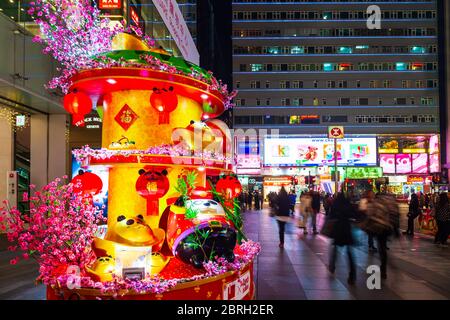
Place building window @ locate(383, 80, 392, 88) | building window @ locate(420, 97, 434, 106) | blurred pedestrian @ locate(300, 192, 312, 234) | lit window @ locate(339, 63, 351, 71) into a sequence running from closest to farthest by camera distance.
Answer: blurred pedestrian @ locate(300, 192, 312, 234) < building window @ locate(420, 97, 434, 106) < building window @ locate(383, 80, 392, 88) < lit window @ locate(339, 63, 351, 71)

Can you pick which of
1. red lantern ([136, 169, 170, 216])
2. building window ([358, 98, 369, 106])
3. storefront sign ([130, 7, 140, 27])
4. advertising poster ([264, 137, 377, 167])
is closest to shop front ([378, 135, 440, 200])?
advertising poster ([264, 137, 377, 167])

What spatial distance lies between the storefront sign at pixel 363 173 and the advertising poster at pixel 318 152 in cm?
437

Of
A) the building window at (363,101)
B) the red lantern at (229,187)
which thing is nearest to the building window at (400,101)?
the building window at (363,101)

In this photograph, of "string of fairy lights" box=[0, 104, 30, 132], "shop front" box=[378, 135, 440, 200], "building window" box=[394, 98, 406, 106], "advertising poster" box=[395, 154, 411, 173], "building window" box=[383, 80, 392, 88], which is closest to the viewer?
"string of fairy lights" box=[0, 104, 30, 132]

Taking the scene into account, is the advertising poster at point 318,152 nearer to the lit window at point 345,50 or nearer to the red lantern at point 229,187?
the lit window at point 345,50

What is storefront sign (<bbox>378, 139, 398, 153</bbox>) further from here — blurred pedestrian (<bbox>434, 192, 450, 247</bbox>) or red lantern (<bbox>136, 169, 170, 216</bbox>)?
red lantern (<bbox>136, 169, 170, 216</bbox>)

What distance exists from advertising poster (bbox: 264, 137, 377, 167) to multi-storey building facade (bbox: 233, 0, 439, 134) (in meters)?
21.4

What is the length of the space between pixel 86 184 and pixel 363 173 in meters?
37.4

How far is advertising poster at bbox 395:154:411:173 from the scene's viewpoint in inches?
1730

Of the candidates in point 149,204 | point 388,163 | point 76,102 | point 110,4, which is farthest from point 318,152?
point 76,102

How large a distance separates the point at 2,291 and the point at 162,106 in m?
4.91

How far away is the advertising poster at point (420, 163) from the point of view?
143 feet

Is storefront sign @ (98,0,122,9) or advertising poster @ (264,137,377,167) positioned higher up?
storefront sign @ (98,0,122,9)
